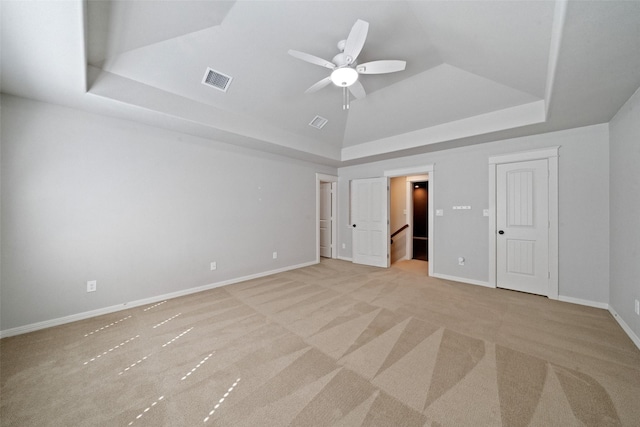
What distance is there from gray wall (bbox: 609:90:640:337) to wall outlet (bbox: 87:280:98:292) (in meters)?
5.86

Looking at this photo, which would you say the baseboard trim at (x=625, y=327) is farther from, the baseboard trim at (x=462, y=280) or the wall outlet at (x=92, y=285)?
the wall outlet at (x=92, y=285)

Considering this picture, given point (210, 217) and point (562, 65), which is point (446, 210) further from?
point (210, 217)

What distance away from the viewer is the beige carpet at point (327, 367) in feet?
4.78

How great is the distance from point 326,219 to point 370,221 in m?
1.41

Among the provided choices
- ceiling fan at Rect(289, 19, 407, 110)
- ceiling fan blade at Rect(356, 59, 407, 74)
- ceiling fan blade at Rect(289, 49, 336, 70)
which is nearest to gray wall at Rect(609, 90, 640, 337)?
ceiling fan blade at Rect(356, 59, 407, 74)

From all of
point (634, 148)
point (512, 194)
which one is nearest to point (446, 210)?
point (512, 194)

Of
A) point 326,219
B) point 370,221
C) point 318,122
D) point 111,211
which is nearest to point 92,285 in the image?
point 111,211

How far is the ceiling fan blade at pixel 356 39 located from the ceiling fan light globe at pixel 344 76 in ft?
0.27

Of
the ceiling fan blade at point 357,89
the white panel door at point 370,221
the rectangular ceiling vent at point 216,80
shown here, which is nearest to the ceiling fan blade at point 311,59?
the ceiling fan blade at point 357,89

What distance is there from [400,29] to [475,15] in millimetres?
687

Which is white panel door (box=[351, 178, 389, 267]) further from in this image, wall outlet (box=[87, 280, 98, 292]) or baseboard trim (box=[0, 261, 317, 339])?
wall outlet (box=[87, 280, 98, 292])

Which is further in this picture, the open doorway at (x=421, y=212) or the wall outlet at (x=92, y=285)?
the open doorway at (x=421, y=212)

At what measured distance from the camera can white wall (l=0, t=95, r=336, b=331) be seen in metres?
2.44

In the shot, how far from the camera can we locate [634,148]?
2.34 meters
